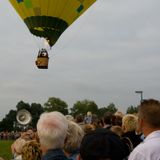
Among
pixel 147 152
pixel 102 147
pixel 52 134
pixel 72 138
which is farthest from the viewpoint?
pixel 72 138

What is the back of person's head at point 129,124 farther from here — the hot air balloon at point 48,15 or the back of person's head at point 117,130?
the hot air balloon at point 48,15

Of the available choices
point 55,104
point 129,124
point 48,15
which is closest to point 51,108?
point 55,104

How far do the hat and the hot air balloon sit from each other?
13.3 meters

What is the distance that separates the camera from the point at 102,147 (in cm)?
304

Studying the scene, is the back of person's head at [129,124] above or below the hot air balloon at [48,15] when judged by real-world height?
below

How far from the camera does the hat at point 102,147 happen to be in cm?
303

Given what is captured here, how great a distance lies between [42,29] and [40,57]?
947 millimetres

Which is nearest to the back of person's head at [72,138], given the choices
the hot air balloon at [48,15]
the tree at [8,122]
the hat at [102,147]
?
the hat at [102,147]

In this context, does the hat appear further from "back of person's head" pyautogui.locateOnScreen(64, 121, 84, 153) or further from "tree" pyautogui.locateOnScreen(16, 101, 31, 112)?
"tree" pyautogui.locateOnScreen(16, 101, 31, 112)

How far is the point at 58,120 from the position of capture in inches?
148

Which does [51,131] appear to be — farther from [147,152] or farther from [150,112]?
[150,112]

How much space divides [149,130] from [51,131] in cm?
102

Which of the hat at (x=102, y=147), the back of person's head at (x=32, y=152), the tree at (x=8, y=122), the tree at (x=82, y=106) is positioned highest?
the hat at (x=102, y=147)

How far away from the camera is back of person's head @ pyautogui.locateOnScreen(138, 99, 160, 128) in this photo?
4273 millimetres
